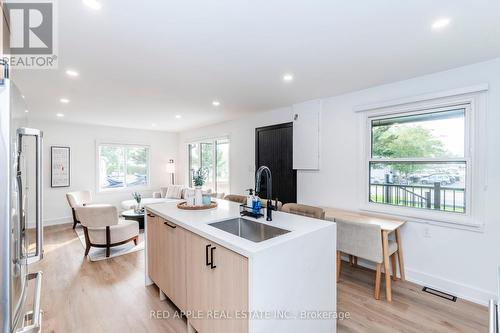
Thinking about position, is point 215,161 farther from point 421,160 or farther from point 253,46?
point 421,160

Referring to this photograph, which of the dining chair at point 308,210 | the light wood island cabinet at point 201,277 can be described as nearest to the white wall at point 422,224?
the dining chair at point 308,210

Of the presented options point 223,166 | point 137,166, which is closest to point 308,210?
point 223,166

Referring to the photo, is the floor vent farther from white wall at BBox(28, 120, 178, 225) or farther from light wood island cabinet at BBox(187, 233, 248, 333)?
white wall at BBox(28, 120, 178, 225)

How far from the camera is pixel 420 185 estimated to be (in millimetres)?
2920

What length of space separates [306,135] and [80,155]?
5.71 metres

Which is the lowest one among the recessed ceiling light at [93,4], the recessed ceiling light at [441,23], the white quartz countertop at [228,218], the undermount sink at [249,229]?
the undermount sink at [249,229]

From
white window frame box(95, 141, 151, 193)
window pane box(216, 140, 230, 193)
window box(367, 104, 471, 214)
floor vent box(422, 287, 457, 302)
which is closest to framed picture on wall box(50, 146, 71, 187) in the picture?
white window frame box(95, 141, 151, 193)

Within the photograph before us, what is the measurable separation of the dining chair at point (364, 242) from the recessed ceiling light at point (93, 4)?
119 inches

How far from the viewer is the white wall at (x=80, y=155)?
5477 millimetres

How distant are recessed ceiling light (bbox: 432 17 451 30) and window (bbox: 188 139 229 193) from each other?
14.5ft

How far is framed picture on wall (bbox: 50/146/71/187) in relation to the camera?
5508mm

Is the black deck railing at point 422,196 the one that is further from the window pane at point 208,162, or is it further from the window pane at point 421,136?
the window pane at point 208,162

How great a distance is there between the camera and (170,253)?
7.13ft

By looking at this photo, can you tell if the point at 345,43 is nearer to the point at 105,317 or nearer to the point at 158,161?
the point at 105,317
